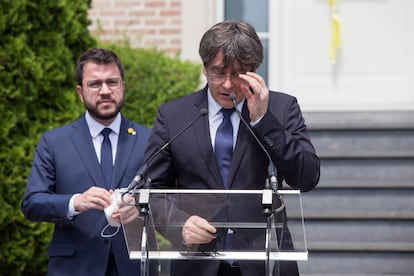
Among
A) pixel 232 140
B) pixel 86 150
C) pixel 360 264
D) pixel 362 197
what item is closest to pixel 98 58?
pixel 86 150

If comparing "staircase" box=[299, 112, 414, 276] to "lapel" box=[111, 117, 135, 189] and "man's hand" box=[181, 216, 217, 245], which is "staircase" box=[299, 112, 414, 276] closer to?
"lapel" box=[111, 117, 135, 189]

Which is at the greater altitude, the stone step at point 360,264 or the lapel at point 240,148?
the lapel at point 240,148

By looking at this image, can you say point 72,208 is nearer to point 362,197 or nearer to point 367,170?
point 362,197

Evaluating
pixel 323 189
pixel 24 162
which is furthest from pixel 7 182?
pixel 323 189

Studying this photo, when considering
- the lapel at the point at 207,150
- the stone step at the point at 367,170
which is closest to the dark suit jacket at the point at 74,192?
the lapel at the point at 207,150

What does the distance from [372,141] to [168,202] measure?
5288 millimetres

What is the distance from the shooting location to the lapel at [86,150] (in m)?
5.73

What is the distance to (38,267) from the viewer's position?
7605 mm

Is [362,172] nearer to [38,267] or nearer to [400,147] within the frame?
[400,147]

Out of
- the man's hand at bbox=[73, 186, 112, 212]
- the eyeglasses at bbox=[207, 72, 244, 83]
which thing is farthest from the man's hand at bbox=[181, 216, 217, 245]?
the man's hand at bbox=[73, 186, 112, 212]

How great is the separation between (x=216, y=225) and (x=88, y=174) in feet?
5.32

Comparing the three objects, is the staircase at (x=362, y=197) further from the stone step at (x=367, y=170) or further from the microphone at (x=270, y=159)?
the microphone at (x=270, y=159)

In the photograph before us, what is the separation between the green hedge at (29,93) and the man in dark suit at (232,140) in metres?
2.83

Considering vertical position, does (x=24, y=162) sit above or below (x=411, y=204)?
above
